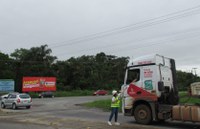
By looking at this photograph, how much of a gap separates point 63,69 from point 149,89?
278 ft

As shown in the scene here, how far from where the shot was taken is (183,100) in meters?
15.3

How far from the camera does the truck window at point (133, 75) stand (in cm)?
1595

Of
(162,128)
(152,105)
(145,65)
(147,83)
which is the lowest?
(162,128)

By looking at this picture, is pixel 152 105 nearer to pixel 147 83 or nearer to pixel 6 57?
pixel 147 83

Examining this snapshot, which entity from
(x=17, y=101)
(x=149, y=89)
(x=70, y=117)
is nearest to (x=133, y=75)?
(x=149, y=89)

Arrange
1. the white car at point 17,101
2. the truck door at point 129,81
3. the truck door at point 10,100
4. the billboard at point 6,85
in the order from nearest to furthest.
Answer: the truck door at point 129,81, the white car at point 17,101, the truck door at point 10,100, the billboard at point 6,85

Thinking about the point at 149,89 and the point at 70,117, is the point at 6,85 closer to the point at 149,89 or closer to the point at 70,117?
the point at 70,117

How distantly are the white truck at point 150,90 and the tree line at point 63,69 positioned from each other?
67.9 metres

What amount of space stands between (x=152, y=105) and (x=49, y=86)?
6189 cm

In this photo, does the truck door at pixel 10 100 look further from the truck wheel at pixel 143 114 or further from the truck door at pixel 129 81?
the truck wheel at pixel 143 114

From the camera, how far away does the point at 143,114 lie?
15.4m

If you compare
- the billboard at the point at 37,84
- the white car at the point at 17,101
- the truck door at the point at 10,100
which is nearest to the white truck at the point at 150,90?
the white car at the point at 17,101

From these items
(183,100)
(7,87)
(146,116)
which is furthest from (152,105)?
(7,87)

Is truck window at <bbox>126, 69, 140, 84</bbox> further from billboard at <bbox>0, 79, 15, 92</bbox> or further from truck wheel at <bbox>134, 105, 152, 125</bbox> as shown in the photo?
billboard at <bbox>0, 79, 15, 92</bbox>
